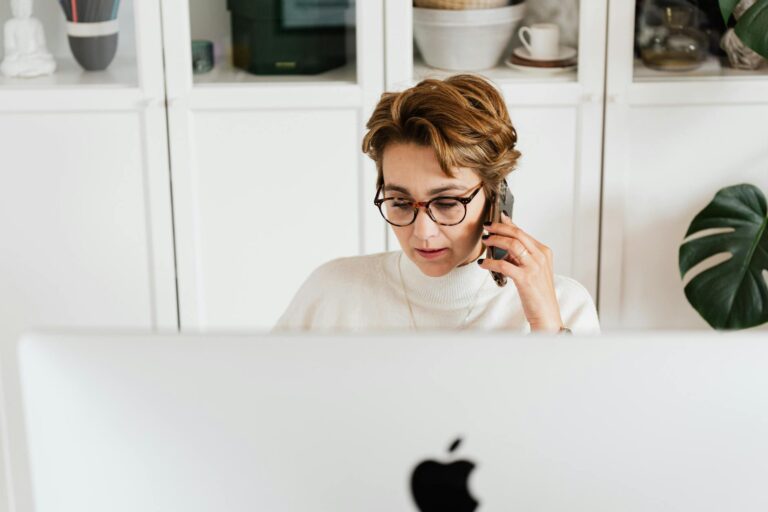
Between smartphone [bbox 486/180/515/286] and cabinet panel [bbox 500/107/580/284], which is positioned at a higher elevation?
smartphone [bbox 486/180/515/286]

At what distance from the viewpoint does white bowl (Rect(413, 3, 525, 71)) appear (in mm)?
2727

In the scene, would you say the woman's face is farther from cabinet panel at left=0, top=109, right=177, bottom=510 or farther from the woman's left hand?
→ cabinet panel at left=0, top=109, right=177, bottom=510

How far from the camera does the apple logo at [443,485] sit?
80cm

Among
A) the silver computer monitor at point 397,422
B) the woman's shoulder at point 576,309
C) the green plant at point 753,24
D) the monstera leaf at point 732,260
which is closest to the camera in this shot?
the silver computer monitor at point 397,422

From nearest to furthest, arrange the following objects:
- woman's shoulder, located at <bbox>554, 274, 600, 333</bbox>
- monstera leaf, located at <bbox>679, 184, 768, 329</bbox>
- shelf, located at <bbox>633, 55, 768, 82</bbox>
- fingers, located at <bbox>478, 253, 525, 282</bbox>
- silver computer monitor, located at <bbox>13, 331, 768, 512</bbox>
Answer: silver computer monitor, located at <bbox>13, 331, 768, 512</bbox> → fingers, located at <bbox>478, 253, 525, 282</bbox> → woman's shoulder, located at <bbox>554, 274, 600, 333</bbox> → monstera leaf, located at <bbox>679, 184, 768, 329</bbox> → shelf, located at <bbox>633, 55, 768, 82</bbox>

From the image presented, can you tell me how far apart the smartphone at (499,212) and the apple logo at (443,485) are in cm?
85

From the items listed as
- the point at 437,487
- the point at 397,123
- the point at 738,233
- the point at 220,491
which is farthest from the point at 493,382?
the point at 738,233

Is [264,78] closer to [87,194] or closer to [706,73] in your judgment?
[87,194]

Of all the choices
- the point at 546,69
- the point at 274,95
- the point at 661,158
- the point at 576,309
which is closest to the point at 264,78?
the point at 274,95

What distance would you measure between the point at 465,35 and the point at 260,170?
58 cm

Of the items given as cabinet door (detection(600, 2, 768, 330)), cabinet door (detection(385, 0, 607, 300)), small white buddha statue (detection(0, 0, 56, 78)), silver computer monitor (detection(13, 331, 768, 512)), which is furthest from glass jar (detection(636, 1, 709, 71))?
silver computer monitor (detection(13, 331, 768, 512))

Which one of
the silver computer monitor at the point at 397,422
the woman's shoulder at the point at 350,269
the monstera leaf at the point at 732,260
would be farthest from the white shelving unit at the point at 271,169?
the silver computer monitor at the point at 397,422

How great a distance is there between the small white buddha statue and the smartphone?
147 cm

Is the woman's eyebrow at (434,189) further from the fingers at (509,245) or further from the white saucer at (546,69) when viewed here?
the white saucer at (546,69)
